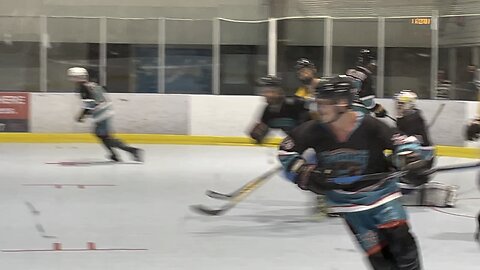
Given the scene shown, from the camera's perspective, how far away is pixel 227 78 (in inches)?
529

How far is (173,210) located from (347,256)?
6.67 ft

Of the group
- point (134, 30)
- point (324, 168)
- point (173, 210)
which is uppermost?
point (134, 30)

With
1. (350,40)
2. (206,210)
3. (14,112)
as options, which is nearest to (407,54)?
(350,40)

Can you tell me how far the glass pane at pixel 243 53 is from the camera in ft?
44.5

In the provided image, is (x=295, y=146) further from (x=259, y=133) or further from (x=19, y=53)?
(x=19, y=53)

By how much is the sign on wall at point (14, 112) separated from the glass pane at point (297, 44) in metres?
4.62

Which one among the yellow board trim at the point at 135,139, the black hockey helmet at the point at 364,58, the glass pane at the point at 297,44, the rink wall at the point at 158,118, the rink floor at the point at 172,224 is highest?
the glass pane at the point at 297,44

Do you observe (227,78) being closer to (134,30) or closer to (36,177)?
(134,30)

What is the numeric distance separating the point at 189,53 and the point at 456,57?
5010 mm

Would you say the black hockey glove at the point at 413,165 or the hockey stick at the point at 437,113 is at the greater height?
the black hockey glove at the point at 413,165

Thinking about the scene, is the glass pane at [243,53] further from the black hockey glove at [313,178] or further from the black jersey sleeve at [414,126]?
the black hockey glove at [313,178]

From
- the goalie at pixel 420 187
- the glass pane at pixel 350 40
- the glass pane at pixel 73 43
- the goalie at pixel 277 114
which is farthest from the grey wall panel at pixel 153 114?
the goalie at pixel 420 187

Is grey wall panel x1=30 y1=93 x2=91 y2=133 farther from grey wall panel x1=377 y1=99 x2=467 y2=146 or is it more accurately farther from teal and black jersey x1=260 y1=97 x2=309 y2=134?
teal and black jersey x1=260 y1=97 x2=309 y2=134

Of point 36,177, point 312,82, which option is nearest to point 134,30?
point 36,177
